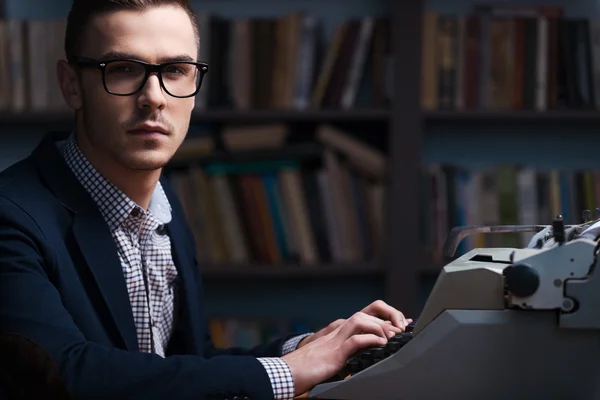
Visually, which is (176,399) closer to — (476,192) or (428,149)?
(476,192)

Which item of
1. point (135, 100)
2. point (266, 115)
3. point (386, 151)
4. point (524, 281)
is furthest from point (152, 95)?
point (386, 151)

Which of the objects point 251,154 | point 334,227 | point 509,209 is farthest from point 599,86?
point 251,154

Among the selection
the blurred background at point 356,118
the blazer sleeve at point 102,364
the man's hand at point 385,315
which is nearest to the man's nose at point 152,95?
the blazer sleeve at point 102,364

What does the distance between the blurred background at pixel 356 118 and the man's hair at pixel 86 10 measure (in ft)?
4.28

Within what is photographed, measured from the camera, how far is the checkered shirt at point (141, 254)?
1.48 metres

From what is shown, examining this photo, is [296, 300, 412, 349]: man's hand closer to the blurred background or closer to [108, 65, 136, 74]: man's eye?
[108, 65, 136, 74]: man's eye

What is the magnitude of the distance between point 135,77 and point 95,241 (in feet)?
0.88

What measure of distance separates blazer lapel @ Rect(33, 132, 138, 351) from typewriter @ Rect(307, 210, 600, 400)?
517 mm

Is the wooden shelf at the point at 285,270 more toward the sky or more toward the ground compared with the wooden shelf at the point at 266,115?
more toward the ground

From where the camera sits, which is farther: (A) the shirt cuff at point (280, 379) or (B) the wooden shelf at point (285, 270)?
(B) the wooden shelf at point (285, 270)

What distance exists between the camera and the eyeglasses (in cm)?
140

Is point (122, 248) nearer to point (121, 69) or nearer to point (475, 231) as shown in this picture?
point (121, 69)

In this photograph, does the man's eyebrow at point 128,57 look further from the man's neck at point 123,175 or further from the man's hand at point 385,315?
the man's hand at point 385,315

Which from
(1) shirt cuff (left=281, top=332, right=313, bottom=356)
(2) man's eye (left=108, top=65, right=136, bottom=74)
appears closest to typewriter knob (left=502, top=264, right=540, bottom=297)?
(1) shirt cuff (left=281, top=332, right=313, bottom=356)
